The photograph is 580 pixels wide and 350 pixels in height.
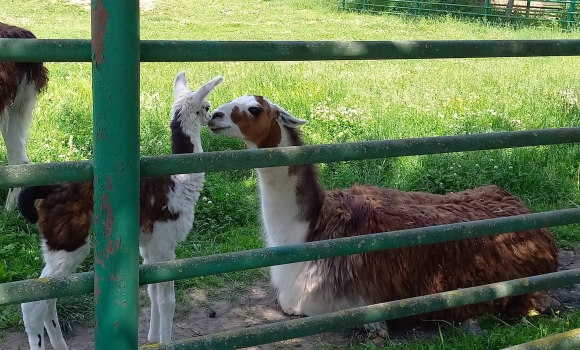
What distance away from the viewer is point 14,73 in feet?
19.0

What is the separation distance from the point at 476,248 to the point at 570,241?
5.87 ft

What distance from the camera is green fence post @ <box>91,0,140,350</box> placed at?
164 cm

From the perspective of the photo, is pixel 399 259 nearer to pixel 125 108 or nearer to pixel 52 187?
pixel 52 187

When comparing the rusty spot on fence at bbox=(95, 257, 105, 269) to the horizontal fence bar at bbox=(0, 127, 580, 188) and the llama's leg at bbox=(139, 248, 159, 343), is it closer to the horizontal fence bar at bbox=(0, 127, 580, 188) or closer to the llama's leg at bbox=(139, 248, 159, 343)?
the horizontal fence bar at bbox=(0, 127, 580, 188)

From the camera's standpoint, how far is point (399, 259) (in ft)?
14.3

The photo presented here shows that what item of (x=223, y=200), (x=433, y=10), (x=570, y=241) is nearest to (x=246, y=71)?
(x=223, y=200)

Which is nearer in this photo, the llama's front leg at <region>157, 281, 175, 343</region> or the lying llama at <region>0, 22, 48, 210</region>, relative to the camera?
the llama's front leg at <region>157, 281, 175, 343</region>

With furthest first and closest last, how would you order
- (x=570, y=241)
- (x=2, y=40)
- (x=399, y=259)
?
(x=570, y=241)
(x=399, y=259)
(x=2, y=40)

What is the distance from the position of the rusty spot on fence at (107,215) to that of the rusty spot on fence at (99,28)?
0.36 meters

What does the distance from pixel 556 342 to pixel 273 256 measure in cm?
128

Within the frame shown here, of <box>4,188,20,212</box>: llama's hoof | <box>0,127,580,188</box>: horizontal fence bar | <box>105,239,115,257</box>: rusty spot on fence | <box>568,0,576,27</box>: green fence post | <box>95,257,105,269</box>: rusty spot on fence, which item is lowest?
<box>4,188,20,212</box>: llama's hoof

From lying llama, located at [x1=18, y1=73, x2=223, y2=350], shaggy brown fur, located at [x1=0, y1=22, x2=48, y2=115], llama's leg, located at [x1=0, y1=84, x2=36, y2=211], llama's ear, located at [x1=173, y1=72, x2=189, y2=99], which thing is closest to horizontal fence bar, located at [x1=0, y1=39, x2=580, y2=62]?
lying llama, located at [x1=18, y1=73, x2=223, y2=350]

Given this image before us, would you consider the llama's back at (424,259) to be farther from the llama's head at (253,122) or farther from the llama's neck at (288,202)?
the llama's head at (253,122)

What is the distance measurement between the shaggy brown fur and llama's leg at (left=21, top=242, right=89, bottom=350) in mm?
2457
